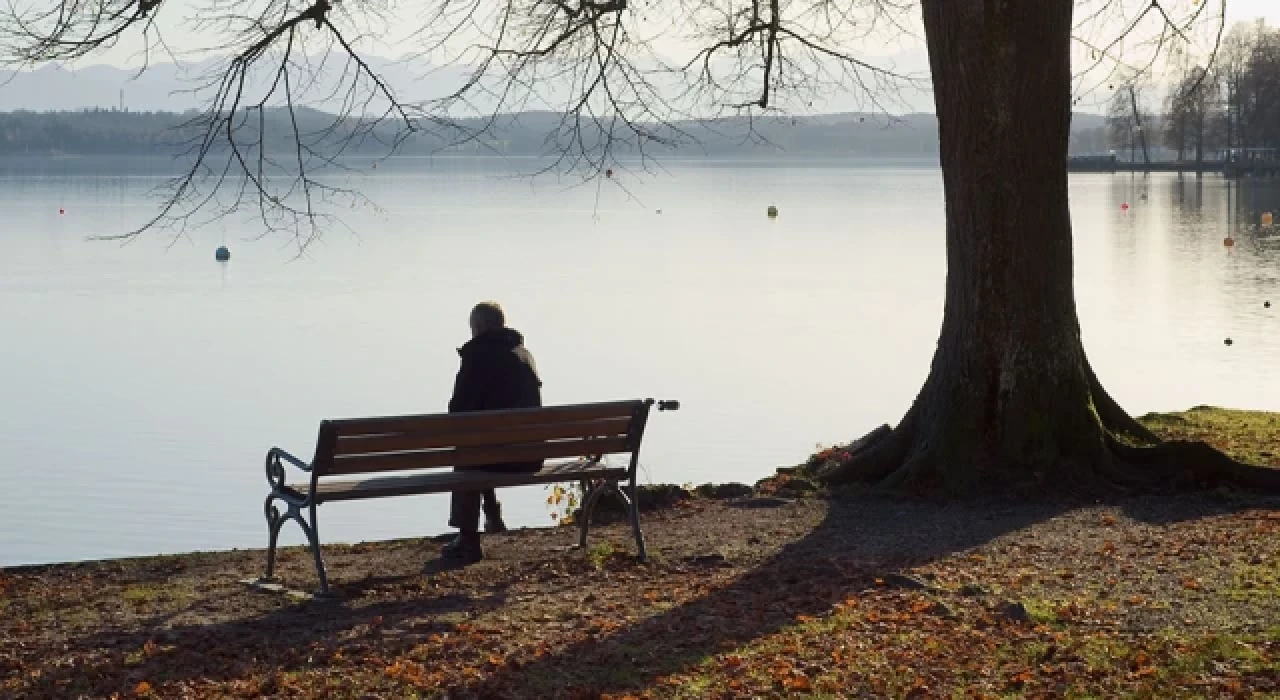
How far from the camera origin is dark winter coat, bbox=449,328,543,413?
9.29m

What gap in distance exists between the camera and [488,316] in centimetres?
930

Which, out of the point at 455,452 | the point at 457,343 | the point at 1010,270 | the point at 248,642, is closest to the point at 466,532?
the point at 455,452

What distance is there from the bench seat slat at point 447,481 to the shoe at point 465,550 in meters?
0.39

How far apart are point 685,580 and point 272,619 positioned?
1.92m

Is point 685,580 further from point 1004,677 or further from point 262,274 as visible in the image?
point 262,274

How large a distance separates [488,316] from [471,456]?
3.52ft

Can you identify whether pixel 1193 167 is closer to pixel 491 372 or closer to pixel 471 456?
pixel 491 372

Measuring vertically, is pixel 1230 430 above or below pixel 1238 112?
below

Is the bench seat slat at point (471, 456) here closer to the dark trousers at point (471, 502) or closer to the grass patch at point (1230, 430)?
the dark trousers at point (471, 502)

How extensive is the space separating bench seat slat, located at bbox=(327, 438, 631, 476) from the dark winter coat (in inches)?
24.7

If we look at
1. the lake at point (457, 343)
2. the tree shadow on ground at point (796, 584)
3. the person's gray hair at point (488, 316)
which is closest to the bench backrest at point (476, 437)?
the person's gray hair at point (488, 316)

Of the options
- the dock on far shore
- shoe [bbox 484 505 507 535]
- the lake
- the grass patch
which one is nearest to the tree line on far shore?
the dock on far shore

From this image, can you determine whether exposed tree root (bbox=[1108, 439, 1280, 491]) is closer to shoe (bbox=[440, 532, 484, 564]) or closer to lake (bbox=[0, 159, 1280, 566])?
shoe (bbox=[440, 532, 484, 564])

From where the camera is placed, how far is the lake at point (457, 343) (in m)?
17.2
